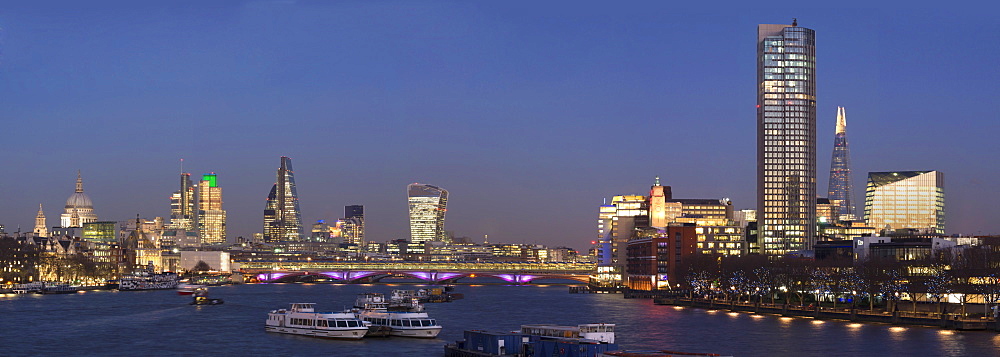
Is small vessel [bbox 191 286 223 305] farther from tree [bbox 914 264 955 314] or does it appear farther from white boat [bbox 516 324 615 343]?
white boat [bbox 516 324 615 343]

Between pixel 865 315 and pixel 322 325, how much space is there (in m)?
51.9

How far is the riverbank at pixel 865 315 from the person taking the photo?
357 ft

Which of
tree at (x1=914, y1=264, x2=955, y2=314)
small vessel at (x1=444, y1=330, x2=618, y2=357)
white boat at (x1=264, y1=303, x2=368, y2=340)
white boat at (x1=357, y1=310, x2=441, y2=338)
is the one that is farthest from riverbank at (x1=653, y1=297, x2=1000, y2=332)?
white boat at (x1=264, y1=303, x2=368, y2=340)

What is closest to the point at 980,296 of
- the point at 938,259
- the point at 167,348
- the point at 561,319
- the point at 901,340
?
the point at 938,259

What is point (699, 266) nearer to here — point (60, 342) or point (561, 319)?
point (561, 319)

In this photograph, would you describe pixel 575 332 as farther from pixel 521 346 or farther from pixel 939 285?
pixel 939 285

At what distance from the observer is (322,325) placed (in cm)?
10144

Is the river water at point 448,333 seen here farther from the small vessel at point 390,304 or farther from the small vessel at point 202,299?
the small vessel at point 202,299

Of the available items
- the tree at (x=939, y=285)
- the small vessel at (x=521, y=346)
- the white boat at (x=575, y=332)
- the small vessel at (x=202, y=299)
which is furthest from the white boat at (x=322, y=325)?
the small vessel at (x=202, y=299)

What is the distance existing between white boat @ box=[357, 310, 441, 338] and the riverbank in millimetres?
42655

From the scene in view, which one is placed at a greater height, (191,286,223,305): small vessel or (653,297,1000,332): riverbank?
(653,297,1000,332): riverbank

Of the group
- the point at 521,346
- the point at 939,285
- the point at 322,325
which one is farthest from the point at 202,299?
the point at 521,346

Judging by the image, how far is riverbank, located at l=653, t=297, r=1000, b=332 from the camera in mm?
108938

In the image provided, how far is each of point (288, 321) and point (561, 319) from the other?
110ft
